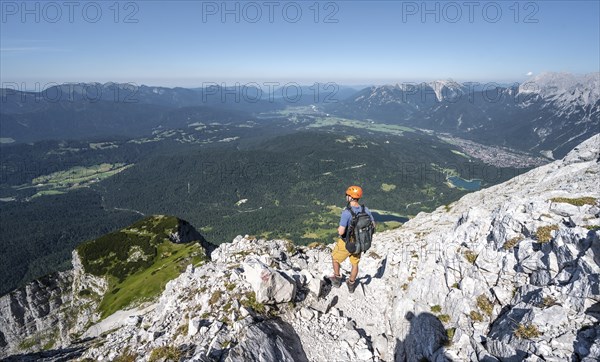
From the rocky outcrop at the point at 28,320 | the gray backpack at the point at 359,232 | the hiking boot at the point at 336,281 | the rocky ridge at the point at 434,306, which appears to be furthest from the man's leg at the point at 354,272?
the rocky outcrop at the point at 28,320

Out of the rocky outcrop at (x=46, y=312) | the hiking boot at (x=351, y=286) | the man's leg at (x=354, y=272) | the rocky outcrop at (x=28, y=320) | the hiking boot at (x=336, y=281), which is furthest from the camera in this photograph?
the rocky outcrop at (x=28, y=320)

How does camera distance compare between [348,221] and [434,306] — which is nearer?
[348,221]

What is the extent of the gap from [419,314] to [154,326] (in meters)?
16.3

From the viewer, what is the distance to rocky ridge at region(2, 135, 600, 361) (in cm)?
1222

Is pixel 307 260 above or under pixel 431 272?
under

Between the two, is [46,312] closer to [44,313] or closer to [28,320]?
[44,313]

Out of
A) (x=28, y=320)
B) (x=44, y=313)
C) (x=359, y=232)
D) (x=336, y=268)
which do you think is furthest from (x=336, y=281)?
(x=28, y=320)

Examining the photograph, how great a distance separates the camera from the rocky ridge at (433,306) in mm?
12219

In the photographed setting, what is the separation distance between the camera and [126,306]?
6519cm

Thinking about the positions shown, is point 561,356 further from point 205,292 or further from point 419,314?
point 205,292

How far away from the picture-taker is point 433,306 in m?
17.6

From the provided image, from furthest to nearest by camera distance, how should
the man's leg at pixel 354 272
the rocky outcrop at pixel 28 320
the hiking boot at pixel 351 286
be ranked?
1. the rocky outcrop at pixel 28 320
2. the hiking boot at pixel 351 286
3. the man's leg at pixel 354 272

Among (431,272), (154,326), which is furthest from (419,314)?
(154,326)

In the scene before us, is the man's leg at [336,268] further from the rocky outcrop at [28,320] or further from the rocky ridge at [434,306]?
the rocky outcrop at [28,320]
